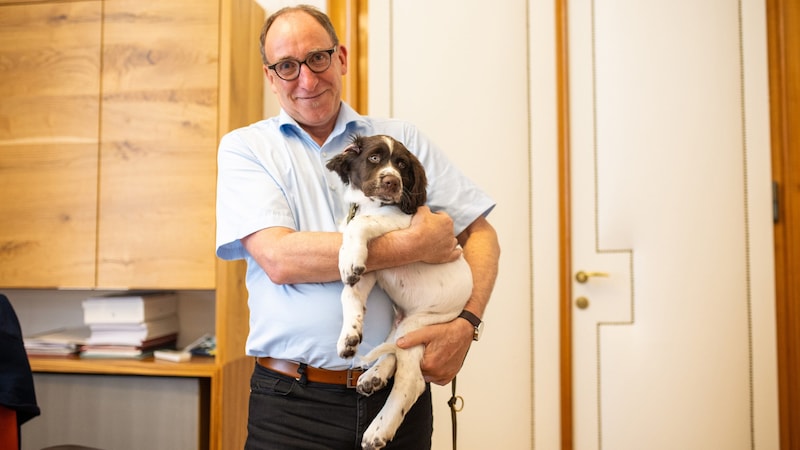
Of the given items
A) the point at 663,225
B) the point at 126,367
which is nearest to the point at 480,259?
the point at 663,225

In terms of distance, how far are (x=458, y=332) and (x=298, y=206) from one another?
53 centimetres

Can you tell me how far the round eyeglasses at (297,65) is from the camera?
150 cm

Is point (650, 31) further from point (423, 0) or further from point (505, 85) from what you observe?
point (423, 0)

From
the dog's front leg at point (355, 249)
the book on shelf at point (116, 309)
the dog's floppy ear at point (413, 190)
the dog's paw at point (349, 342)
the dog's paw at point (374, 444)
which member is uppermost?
the dog's floppy ear at point (413, 190)

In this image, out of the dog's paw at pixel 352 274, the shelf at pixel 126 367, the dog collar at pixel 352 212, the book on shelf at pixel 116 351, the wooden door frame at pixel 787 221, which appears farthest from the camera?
the wooden door frame at pixel 787 221

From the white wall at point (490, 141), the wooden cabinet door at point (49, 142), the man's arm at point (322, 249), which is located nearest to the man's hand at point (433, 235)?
the man's arm at point (322, 249)

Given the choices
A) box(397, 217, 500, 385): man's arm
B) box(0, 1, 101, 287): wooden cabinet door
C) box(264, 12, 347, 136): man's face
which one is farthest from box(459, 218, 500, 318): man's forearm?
box(0, 1, 101, 287): wooden cabinet door

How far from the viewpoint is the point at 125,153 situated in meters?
2.40

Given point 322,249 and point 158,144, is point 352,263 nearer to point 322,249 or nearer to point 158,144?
point 322,249

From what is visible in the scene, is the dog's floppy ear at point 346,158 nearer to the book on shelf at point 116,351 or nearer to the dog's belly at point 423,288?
the dog's belly at point 423,288

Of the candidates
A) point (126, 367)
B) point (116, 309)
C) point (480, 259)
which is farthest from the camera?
point (116, 309)

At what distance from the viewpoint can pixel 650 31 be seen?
2.66 metres

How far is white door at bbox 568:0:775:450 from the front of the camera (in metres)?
2.61

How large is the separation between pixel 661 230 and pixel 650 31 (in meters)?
0.94
